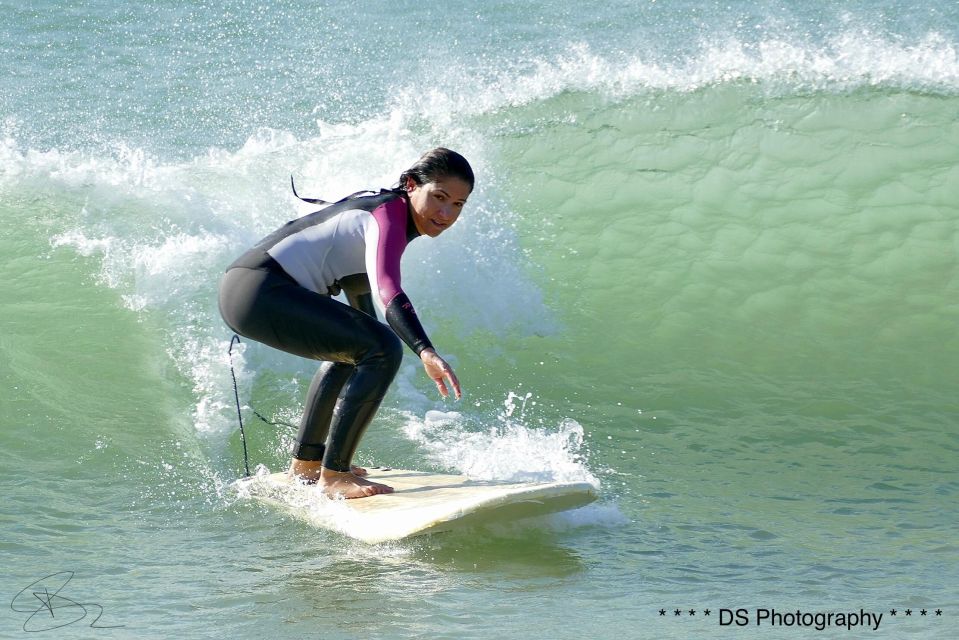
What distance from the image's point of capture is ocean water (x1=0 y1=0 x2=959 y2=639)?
3801mm

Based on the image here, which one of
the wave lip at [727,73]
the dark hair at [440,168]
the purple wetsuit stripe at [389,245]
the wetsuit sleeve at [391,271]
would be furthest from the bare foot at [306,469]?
the wave lip at [727,73]

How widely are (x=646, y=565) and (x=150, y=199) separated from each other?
183 inches

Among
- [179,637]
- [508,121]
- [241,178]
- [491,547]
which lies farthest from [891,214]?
[179,637]

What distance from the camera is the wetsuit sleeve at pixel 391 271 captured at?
3.92m

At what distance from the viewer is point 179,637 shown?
3260 mm

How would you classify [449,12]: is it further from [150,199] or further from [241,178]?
[150,199]

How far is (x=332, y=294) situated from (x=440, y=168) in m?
0.66

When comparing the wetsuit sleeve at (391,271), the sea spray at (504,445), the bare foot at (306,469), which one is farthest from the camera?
the sea spray at (504,445)

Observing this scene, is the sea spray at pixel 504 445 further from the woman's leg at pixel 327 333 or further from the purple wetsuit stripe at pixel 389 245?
the purple wetsuit stripe at pixel 389 245
